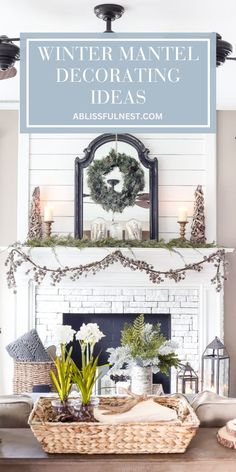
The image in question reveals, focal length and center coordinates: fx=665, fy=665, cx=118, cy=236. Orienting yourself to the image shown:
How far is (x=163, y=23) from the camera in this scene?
3.98 meters

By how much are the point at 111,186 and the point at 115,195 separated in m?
0.09

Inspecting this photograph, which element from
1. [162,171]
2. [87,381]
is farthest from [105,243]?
[87,381]

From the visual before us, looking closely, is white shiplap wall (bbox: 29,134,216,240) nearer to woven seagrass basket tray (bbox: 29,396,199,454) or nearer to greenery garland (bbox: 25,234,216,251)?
greenery garland (bbox: 25,234,216,251)

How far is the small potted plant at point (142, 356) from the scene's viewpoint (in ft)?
13.6

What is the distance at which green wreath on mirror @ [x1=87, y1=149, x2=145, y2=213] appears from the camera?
6.00 metres

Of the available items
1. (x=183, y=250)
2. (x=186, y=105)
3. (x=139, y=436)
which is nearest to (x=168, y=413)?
(x=139, y=436)

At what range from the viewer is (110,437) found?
2.51 meters

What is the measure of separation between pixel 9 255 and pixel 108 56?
354cm

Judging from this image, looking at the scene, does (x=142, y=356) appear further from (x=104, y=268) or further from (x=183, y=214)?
(x=183, y=214)

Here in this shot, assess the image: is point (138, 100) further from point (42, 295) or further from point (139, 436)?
point (42, 295)

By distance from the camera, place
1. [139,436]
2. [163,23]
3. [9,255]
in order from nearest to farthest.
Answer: [139,436] < [163,23] < [9,255]

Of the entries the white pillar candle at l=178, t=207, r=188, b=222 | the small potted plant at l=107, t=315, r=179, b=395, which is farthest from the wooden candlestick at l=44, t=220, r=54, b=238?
the small potted plant at l=107, t=315, r=179, b=395

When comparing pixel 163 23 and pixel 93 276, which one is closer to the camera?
pixel 163 23

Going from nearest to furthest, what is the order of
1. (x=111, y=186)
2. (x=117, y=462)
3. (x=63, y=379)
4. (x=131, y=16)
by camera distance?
(x=117, y=462)
(x=63, y=379)
(x=131, y=16)
(x=111, y=186)
